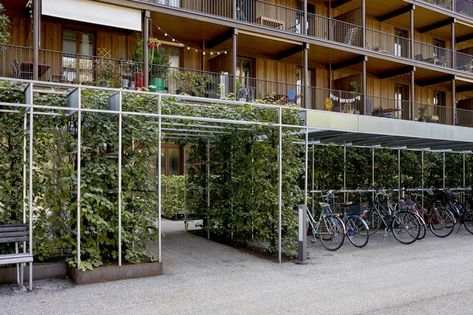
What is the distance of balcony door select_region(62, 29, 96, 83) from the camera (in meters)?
14.9

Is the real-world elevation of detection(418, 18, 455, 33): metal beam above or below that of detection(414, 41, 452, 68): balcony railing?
above

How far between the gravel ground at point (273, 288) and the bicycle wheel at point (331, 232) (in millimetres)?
309

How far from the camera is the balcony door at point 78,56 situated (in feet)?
49.0

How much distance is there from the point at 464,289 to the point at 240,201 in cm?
457

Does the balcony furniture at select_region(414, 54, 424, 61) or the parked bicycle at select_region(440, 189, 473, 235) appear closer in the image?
the parked bicycle at select_region(440, 189, 473, 235)

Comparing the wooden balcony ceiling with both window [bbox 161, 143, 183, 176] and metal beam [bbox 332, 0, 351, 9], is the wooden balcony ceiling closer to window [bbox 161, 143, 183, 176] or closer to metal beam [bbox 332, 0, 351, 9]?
window [bbox 161, 143, 183, 176]

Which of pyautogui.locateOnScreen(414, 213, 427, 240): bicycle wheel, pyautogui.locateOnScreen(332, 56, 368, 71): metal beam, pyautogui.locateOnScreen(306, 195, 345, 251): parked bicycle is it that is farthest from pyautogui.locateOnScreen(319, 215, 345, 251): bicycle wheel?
pyautogui.locateOnScreen(332, 56, 368, 71): metal beam

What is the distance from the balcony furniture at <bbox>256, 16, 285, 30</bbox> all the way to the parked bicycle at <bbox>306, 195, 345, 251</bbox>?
10281mm

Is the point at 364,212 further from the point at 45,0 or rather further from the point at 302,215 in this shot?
the point at 45,0

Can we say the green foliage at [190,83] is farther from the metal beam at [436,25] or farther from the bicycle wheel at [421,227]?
the metal beam at [436,25]

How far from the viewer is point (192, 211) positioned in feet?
38.8

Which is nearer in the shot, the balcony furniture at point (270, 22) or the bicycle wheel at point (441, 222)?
the bicycle wheel at point (441, 222)

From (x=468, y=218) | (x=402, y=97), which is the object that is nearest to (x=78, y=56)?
(x=468, y=218)

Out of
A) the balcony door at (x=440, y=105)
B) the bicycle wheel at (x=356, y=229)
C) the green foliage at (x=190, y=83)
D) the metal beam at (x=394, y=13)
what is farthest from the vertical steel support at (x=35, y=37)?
the balcony door at (x=440, y=105)
